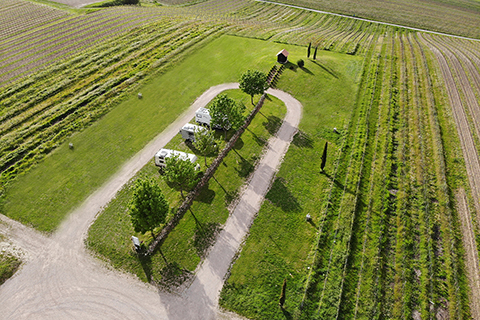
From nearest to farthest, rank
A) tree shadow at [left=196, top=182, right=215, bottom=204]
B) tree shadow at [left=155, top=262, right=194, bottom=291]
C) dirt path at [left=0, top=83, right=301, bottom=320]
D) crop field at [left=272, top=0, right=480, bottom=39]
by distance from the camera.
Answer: dirt path at [left=0, top=83, right=301, bottom=320]
tree shadow at [left=155, top=262, right=194, bottom=291]
tree shadow at [left=196, top=182, right=215, bottom=204]
crop field at [left=272, top=0, right=480, bottom=39]

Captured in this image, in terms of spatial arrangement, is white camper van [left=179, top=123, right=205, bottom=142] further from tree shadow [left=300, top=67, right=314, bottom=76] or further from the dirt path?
tree shadow [left=300, top=67, right=314, bottom=76]

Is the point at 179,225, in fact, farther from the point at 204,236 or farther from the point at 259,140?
the point at 259,140

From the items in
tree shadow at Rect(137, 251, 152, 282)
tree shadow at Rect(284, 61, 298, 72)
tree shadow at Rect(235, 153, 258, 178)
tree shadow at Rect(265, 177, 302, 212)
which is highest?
tree shadow at Rect(284, 61, 298, 72)

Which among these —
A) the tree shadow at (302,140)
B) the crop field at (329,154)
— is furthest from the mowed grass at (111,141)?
the tree shadow at (302,140)

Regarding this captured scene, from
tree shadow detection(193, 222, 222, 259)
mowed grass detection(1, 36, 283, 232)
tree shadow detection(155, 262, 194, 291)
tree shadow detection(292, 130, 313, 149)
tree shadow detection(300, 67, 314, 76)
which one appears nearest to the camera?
tree shadow detection(155, 262, 194, 291)

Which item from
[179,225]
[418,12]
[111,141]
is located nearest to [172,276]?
[179,225]

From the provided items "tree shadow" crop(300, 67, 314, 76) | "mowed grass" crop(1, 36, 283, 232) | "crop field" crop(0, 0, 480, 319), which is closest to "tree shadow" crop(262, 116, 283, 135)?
"crop field" crop(0, 0, 480, 319)

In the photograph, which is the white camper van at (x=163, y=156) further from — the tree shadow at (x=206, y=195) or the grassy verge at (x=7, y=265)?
the grassy verge at (x=7, y=265)
